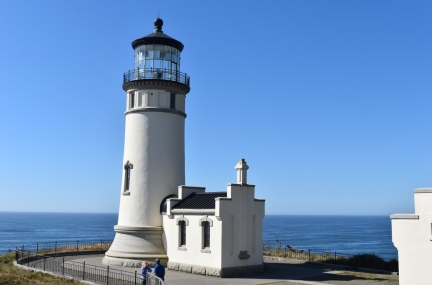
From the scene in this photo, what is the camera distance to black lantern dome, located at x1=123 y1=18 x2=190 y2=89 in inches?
1026

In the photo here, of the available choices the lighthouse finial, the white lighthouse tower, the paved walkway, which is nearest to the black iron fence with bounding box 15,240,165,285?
the paved walkway

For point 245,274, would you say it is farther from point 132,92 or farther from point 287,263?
point 132,92

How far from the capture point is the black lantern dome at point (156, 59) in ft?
85.5

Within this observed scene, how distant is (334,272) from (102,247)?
1647cm

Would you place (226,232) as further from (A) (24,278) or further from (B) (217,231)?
(A) (24,278)

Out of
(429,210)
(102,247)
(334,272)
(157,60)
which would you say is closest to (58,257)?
(102,247)

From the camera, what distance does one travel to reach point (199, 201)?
2333 cm

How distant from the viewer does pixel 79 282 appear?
1881 cm

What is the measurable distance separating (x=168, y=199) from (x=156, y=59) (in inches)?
321

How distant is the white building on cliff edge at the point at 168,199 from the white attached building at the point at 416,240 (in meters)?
8.60

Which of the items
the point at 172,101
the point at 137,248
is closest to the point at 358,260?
the point at 137,248

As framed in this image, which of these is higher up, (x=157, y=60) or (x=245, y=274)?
(x=157, y=60)

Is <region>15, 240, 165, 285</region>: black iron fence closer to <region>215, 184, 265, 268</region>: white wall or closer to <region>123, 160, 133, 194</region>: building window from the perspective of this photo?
<region>215, 184, 265, 268</region>: white wall

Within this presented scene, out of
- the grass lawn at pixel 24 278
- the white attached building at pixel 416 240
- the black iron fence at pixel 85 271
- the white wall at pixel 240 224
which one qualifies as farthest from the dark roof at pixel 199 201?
the white attached building at pixel 416 240
